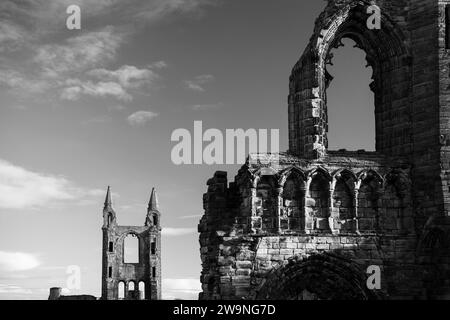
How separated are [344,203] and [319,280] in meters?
1.91

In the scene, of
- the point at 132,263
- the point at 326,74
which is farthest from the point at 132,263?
the point at 326,74

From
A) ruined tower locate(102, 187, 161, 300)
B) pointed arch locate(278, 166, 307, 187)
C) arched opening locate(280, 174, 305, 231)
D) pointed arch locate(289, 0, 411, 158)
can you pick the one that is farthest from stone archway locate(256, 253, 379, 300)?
ruined tower locate(102, 187, 161, 300)

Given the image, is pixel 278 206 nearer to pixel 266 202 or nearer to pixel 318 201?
pixel 266 202

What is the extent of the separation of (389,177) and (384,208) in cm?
75

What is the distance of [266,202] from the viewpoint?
58.3 ft

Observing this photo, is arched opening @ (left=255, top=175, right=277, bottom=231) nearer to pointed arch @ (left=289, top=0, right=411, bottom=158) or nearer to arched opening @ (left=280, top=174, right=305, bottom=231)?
arched opening @ (left=280, top=174, right=305, bottom=231)

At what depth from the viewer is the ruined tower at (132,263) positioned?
243 ft

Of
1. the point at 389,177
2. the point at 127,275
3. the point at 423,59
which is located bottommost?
the point at 127,275

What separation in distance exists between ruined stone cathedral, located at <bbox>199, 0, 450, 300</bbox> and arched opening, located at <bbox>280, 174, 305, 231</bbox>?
2cm

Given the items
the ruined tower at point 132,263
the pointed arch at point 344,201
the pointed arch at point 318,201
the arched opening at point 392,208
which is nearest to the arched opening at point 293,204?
the pointed arch at point 318,201

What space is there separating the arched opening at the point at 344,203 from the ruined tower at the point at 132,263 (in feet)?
187

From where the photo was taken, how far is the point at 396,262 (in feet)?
58.2
